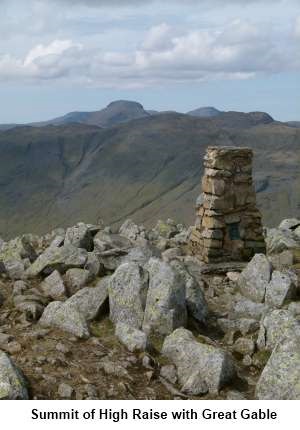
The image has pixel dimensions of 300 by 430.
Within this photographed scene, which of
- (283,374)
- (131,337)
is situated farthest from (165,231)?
(283,374)

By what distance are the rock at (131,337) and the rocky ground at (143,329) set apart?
1.2 inches

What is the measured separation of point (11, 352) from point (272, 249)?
56.8 ft

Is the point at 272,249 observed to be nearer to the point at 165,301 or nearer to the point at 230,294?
the point at 230,294

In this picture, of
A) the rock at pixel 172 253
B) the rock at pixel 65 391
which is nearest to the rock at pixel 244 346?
the rock at pixel 65 391

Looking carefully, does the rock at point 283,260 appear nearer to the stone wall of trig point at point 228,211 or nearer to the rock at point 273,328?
the stone wall of trig point at point 228,211

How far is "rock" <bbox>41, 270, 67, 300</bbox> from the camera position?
61.0 ft

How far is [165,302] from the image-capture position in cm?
1580

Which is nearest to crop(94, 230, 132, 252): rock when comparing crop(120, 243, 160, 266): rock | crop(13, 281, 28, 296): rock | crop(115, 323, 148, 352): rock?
crop(120, 243, 160, 266): rock

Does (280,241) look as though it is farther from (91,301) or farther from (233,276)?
(91,301)

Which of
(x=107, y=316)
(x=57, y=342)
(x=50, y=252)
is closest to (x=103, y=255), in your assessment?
(x=50, y=252)

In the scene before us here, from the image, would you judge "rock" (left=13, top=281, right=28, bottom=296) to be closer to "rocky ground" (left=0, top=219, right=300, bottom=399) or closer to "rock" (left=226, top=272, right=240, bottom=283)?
"rocky ground" (left=0, top=219, right=300, bottom=399)

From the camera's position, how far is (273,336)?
1496 cm

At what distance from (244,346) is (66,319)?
4.94 meters

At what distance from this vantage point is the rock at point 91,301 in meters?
16.6
